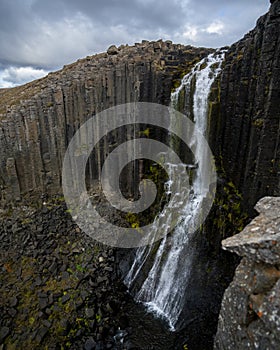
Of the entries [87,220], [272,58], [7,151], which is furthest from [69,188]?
[272,58]

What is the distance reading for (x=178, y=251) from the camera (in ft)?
33.7

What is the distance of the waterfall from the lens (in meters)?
9.70

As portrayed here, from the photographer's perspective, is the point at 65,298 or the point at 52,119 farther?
the point at 52,119

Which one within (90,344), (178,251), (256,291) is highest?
(256,291)

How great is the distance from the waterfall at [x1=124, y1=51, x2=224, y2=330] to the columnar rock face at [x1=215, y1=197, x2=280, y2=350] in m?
5.33

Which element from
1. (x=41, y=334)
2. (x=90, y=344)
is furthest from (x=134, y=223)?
(x=41, y=334)

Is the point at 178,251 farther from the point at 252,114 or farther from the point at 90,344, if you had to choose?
the point at 252,114

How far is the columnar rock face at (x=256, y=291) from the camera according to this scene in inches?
134

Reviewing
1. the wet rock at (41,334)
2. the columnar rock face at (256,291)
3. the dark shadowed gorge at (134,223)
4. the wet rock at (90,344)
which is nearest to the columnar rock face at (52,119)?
the dark shadowed gorge at (134,223)

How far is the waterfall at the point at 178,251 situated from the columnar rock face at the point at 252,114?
2.82 feet

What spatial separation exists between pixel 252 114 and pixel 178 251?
5.85m

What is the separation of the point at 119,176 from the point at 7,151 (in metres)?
5.69

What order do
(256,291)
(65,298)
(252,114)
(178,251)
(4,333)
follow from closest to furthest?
(256,291)
(252,114)
(4,333)
(65,298)
(178,251)

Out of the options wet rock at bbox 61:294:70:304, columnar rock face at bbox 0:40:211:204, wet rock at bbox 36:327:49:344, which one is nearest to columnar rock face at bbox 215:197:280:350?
wet rock at bbox 36:327:49:344
